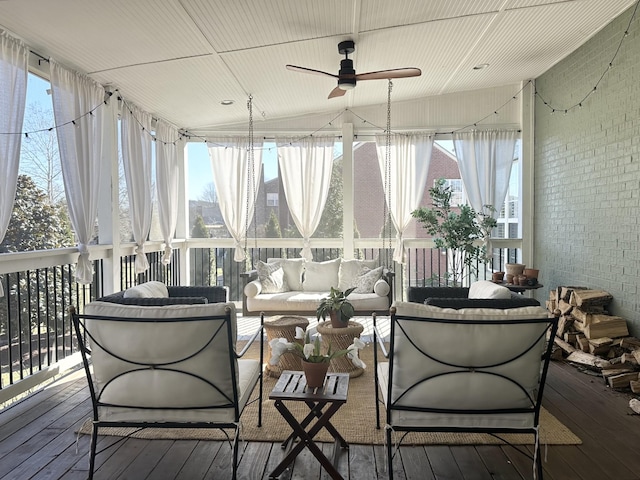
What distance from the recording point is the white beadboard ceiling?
357cm

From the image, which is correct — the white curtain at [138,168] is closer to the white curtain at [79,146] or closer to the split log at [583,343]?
the white curtain at [79,146]

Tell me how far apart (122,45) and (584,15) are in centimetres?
425

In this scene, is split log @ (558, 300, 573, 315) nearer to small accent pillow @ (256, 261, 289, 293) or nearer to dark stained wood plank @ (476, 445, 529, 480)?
dark stained wood plank @ (476, 445, 529, 480)

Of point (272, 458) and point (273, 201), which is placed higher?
point (273, 201)

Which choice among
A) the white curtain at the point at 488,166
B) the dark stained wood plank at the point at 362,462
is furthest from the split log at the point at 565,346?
the dark stained wood plank at the point at 362,462

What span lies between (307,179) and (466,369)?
5.23 m

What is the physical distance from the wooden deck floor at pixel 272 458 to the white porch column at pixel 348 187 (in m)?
4.29

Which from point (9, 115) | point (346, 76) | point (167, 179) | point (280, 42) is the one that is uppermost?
point (280, 42)

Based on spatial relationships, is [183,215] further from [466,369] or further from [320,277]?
[466,369]

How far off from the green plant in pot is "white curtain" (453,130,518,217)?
3699mm

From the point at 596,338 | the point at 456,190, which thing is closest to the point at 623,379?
the point at 596,338

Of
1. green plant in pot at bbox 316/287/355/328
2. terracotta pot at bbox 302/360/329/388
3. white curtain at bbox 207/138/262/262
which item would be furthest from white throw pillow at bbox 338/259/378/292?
terracotta pot at bbox 302/360/329/388

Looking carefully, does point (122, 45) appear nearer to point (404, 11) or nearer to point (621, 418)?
point (404, 11)

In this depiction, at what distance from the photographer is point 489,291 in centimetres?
397
